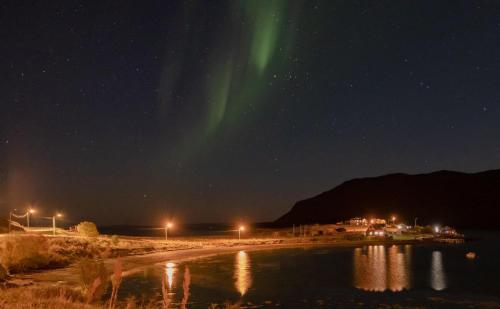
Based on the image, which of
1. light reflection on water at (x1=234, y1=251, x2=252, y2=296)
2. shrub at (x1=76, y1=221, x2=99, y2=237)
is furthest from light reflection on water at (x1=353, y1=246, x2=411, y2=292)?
shrub at (x1=76, y1=221, x2=99, y2=237)

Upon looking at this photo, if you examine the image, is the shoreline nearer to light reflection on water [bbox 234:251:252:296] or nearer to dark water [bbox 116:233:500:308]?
dark water [bbox 116:233:500:308]

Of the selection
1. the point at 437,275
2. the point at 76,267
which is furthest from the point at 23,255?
the point at 437,275

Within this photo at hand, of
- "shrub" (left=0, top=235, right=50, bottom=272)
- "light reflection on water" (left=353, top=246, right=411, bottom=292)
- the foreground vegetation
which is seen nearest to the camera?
the foreground vegetation

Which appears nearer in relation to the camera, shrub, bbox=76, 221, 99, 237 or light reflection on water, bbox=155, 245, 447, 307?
light reflection on water, bbox=155, 245, 447, 307

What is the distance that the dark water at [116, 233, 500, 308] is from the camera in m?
28.6

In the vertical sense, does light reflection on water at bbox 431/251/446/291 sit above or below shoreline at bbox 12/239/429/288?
below

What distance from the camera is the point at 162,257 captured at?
5169 centimetres

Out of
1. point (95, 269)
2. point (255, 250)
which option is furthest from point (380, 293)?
point (255, 250)

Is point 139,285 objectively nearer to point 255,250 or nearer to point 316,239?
point 255,250

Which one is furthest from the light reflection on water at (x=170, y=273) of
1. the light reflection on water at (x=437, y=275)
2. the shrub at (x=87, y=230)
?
the shrub at (x=87, y=230)

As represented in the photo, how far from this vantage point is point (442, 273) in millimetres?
47031

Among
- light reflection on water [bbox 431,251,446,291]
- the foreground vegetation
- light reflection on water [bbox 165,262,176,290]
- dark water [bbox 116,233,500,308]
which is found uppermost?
the foreground vegetation

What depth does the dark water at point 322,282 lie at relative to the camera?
93.9 feet

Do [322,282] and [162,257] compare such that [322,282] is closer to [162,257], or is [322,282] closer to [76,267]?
[76,267]
